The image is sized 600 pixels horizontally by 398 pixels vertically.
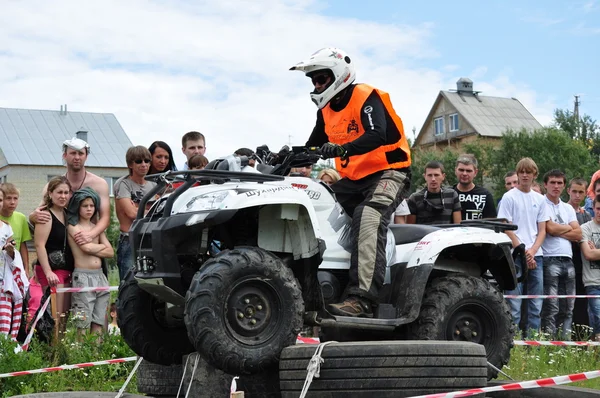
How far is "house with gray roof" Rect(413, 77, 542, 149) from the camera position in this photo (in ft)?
265

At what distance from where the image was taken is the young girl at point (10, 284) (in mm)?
8953

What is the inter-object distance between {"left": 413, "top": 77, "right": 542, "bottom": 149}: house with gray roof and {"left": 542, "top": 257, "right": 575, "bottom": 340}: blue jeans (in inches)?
2698

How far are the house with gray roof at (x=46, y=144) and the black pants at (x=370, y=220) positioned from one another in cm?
6463

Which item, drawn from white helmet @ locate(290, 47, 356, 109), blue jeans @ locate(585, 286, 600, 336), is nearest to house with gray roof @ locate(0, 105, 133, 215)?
blue jeans @ locate(585, 286, 600, 336)

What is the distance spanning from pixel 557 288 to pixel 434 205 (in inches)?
85.8

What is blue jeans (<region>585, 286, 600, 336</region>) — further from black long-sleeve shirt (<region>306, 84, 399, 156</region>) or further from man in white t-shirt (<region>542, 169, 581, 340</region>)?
black long-sleeve shirt (<region>306, 84, 399, 156</region>)

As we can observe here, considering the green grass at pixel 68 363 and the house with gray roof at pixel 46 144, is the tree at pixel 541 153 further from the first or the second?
the green grass at pixel 68 363

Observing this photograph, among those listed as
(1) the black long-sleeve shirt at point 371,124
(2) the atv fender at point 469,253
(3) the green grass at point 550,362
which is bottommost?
(3) the green grass at point 550,362

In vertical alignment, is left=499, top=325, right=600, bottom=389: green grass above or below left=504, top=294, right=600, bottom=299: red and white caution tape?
A: below

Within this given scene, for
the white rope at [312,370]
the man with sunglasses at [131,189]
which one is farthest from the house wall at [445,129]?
the white rope at [312,370]

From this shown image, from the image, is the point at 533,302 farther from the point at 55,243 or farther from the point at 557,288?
the point at 55,243

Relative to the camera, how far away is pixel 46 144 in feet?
238

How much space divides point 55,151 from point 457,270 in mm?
68540

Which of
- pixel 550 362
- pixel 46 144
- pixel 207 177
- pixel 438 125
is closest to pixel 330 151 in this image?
pixel 207 177
